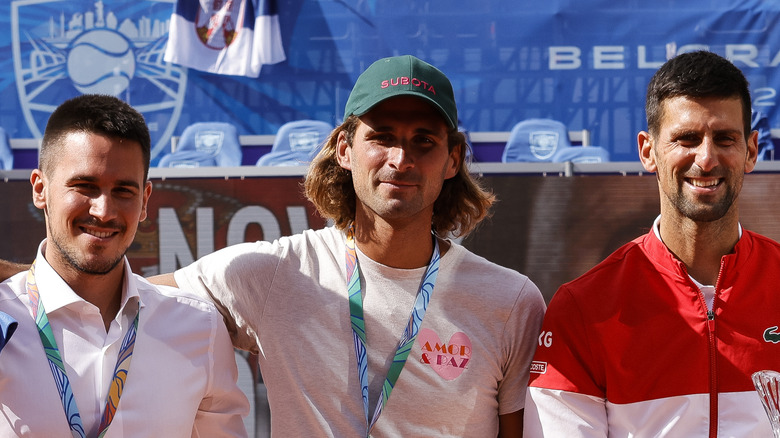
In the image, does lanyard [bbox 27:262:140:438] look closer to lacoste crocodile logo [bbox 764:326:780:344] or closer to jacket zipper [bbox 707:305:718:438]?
jacket zipper [bbox 707:305:718:438]

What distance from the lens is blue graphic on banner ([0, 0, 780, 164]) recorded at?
5574 millimetres

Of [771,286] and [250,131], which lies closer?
[771,286]

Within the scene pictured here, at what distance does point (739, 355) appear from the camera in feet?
7.70

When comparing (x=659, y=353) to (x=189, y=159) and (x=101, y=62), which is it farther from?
(x=101, y=62)

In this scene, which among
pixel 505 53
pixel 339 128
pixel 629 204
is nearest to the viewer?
pixel 339 128

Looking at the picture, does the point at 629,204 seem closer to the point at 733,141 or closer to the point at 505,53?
the point at 505,53

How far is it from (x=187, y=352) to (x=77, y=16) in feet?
14.1

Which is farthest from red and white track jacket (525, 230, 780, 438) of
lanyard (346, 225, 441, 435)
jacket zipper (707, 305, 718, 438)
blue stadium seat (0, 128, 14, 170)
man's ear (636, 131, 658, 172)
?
blue stadium seat (0, 128, 14, 170)

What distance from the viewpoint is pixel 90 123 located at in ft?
7.63

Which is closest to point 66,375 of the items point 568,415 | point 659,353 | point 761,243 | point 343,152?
point 343,152

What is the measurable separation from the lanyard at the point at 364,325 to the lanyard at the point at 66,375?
0.67 m

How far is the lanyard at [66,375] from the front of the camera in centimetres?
207

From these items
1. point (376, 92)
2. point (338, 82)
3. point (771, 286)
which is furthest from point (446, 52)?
point (771, 286)

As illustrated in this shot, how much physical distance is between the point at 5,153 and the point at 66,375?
13.8ft
